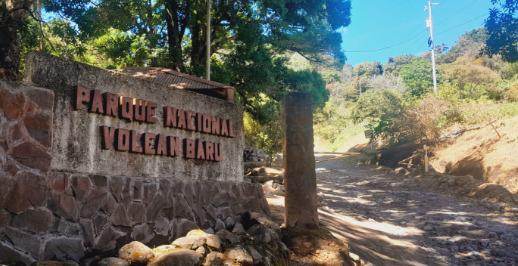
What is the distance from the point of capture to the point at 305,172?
27.0ft

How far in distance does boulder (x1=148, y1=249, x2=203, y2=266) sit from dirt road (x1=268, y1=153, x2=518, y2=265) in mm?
4127

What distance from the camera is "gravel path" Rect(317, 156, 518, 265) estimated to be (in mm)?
9562

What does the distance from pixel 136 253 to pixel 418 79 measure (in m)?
38.2

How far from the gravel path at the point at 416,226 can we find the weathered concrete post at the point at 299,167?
152 cm

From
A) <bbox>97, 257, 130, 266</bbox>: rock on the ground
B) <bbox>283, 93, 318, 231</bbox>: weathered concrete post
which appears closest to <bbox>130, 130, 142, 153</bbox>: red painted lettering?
<bbox>97, 257, 130, 266</bbox>: rock on the ground

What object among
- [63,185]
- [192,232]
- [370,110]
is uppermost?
[370,110]

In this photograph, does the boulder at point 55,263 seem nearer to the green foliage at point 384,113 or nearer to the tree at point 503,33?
the tree at point 503,33

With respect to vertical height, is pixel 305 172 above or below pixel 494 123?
below

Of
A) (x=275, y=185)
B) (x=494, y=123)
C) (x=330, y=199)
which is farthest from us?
(x=494, y=123)

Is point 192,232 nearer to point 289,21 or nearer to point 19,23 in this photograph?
point 19,23

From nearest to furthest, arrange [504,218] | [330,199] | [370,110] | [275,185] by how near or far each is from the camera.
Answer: [504,218] → [275,185] → [330,199] → [370,110]

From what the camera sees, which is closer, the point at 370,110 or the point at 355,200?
the point at 355,200

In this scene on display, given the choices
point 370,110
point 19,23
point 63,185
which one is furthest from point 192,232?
point 370,110

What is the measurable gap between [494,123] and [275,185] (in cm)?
1322
